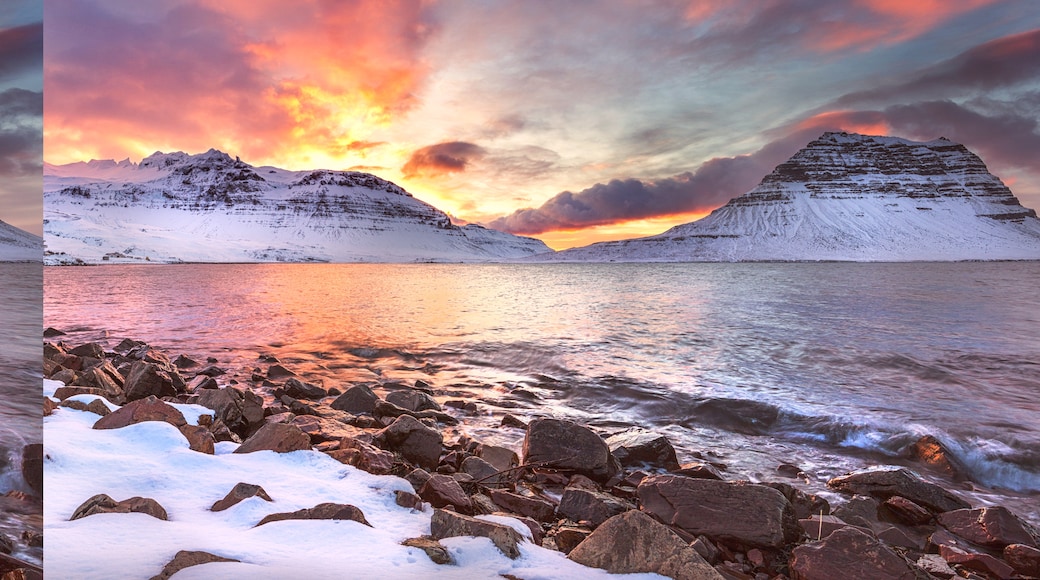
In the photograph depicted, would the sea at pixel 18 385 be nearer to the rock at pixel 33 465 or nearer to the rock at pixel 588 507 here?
the rock at pixel 33 465

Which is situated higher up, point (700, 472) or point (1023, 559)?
point (700, 472)

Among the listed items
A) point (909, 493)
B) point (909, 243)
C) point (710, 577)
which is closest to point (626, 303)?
point (909, 493)

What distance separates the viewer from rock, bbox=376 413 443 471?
241 inches

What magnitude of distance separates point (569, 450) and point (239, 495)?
3.69 m

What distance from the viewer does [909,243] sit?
653 feet

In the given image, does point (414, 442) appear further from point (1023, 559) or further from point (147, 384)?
point (1023, 559)

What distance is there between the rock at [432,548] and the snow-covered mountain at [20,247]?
264 cm

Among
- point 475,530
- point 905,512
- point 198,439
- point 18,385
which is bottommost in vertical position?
point 905,512

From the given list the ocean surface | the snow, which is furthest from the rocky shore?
the ocean surface

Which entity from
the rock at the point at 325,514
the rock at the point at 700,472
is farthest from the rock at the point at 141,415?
Answer: the rock at the point at 700,472

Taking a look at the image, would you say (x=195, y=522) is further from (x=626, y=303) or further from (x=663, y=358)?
(x=626, y=303)

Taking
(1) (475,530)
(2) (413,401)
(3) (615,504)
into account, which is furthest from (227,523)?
(2) (413,401)

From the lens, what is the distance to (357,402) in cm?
858

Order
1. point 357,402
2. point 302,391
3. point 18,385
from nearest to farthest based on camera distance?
point 18,385 < point 357,402 < point 302,391
